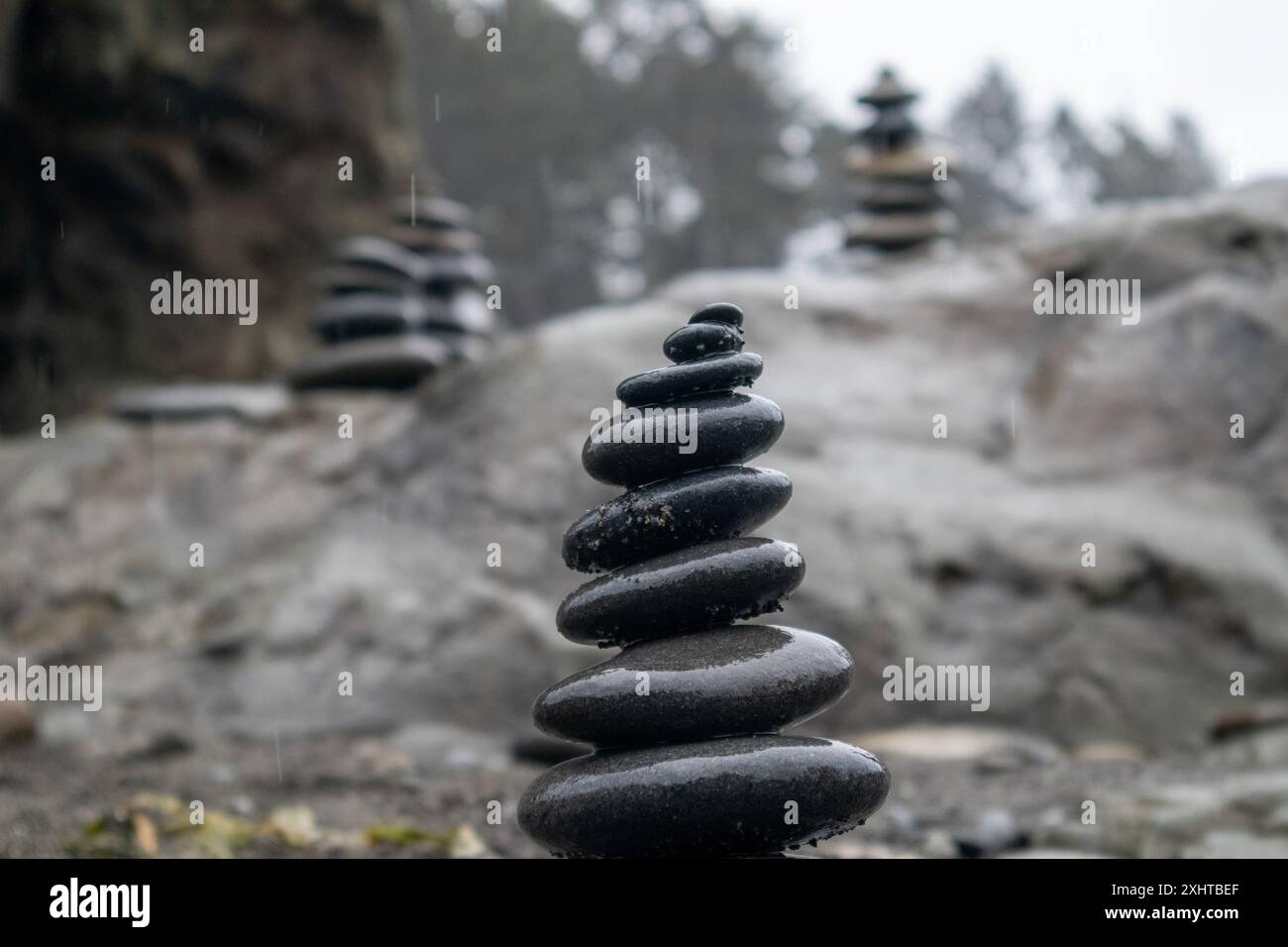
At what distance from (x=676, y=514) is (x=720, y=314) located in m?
0.57

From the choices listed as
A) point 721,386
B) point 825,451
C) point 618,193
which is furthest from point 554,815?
point 618,193

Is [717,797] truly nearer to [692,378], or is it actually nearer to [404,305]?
[692,378]

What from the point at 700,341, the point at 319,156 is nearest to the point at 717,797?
the point at 700,341

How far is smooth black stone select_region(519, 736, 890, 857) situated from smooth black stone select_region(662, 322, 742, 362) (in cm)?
102

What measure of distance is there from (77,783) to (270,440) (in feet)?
13.8

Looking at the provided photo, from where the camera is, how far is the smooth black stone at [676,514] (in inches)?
123

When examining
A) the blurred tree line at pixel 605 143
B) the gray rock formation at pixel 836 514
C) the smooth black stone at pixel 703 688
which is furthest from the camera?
the blurred tree line at pixel 605 143

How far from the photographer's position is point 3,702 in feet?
21.0

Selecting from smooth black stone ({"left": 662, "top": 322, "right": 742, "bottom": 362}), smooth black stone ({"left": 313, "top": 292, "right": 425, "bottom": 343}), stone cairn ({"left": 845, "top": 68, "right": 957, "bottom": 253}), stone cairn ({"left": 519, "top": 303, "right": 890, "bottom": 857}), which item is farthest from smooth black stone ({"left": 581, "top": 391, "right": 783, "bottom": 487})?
stone cairn ({"left": 845, "top": 68, "right": 957, "bottom": 253})

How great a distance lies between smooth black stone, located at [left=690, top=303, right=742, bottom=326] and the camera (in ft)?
10.7

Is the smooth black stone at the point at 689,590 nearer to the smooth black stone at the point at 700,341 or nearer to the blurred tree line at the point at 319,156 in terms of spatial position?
the smooth black stone at the point at 700,341

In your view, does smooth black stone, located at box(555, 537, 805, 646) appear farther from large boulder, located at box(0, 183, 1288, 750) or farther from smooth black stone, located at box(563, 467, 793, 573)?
large boulder, located at box(0, 183, 1288, 750)

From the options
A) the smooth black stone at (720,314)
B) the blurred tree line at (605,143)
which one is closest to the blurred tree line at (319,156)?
the blurred tree line at (605,143)

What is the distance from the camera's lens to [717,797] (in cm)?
278
